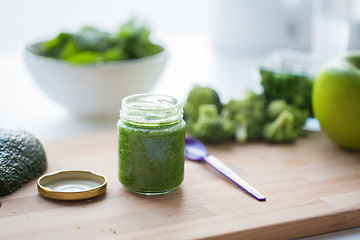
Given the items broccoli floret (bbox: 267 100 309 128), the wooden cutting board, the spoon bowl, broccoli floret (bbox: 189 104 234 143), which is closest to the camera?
the wooden cutting board

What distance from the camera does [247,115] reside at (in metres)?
1.80

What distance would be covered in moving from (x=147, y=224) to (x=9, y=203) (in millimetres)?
343

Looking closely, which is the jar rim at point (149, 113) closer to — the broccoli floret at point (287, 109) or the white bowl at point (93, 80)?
the white bowl at point (93, 80)

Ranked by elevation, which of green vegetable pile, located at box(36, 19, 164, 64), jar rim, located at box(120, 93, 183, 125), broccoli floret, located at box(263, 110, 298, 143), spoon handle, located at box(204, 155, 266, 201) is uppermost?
green vegetable pile, located at box(36, 19, 164, 64)

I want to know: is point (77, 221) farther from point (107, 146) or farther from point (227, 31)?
point (227, 31)

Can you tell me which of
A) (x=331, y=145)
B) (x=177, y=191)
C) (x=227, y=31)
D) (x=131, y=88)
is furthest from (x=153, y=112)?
(x=227, y=31)

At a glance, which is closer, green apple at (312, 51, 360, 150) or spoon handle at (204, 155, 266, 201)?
spoon handle at (204, 155, 266, 201)

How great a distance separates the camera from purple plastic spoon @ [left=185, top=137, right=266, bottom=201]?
54.1 inches

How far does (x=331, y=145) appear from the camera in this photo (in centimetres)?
175

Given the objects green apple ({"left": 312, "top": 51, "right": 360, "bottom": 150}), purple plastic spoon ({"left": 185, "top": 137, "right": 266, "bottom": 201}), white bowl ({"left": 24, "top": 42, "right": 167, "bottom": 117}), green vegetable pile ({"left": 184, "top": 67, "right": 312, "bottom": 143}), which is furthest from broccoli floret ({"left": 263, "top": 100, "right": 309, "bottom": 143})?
white bowl ({"left": 24, "top": 42, "right": 167, "bottom": 117})

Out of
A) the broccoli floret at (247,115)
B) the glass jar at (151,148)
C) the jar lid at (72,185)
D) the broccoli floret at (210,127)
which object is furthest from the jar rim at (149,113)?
the broccoli floret at (247,115)

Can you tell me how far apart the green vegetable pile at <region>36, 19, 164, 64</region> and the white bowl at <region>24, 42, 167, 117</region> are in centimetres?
5

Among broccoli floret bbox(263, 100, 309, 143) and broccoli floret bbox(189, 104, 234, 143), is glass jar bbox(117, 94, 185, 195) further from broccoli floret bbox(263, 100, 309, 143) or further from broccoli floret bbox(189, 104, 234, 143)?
broccoli floret bbox(263, 100, 309, 143)

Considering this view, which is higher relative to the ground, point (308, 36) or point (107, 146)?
point (308, 36)
